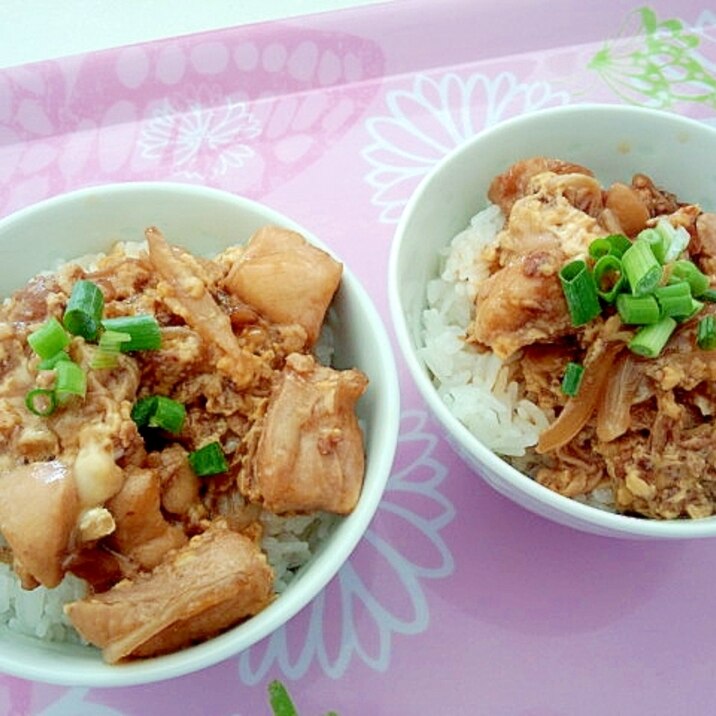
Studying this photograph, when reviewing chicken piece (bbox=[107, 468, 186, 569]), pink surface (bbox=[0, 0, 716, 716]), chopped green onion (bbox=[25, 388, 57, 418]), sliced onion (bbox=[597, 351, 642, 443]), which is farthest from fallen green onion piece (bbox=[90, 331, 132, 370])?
sliced onion (bbox=[597, 351, 642, 443])

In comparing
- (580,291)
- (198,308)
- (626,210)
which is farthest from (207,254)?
(626,210)

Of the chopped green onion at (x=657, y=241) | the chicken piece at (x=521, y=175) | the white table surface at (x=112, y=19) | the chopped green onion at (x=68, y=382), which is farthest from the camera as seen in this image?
the white table surface at (x=112, y=19)

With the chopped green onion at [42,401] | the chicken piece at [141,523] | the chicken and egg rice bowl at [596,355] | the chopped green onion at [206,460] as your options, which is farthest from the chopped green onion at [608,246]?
the chopped green onion at [42,401]

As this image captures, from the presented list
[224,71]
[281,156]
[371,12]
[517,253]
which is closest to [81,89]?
[224,71]

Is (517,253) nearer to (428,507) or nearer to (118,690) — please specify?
(428,507)

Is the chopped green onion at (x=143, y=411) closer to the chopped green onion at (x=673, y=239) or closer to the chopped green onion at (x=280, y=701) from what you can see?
the chopped green onion at (x=280, y=701)

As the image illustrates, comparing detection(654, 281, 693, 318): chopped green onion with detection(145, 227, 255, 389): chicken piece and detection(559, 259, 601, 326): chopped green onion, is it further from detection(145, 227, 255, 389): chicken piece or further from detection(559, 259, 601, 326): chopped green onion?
detection(145, 227, 255, 389): chicken piece
